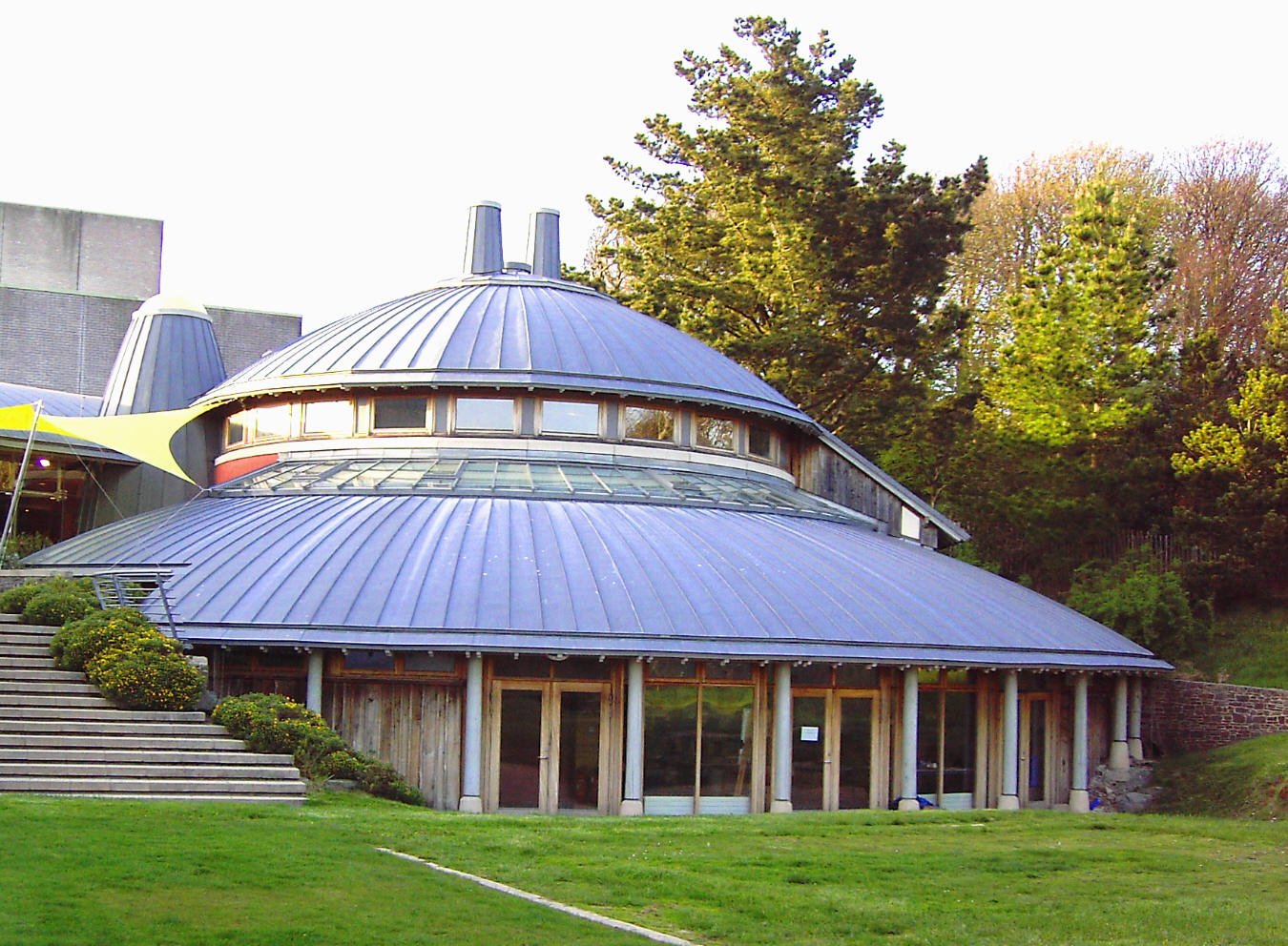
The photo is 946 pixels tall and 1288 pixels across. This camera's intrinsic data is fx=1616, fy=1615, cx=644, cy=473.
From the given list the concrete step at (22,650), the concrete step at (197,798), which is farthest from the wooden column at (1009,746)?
the concrete step at (22,650)

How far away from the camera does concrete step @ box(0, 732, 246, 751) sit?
21141 mm

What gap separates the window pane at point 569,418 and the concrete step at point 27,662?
11150mm

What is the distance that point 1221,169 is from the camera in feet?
199

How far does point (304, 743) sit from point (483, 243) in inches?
757

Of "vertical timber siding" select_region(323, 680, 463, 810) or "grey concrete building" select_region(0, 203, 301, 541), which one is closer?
"vertical timber siding" select_region(323, 680, 463, 810)

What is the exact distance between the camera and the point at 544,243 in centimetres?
4078

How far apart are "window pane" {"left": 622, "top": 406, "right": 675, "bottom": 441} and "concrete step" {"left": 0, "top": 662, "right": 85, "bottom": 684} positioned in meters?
12.6

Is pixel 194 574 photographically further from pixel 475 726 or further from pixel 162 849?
pixel 162 849

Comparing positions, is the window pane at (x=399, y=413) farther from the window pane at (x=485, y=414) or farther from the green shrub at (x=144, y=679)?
the green shrub at (x=144, y=679)

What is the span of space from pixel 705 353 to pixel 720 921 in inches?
907

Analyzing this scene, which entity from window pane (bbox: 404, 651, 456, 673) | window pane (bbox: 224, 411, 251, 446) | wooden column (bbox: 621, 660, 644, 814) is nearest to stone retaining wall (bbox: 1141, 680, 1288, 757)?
wooden column (bbox: 621, 660, 644, 814)

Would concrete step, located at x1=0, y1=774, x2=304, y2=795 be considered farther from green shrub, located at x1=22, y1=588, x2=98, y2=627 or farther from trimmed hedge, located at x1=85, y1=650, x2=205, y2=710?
green shrub, located at x1=22, y1=588, x2=98, y2=627

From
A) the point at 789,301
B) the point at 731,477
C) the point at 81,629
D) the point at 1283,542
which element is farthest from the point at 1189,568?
the point at 81,629

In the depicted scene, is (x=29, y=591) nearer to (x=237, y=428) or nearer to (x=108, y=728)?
(x=108, y=728)
